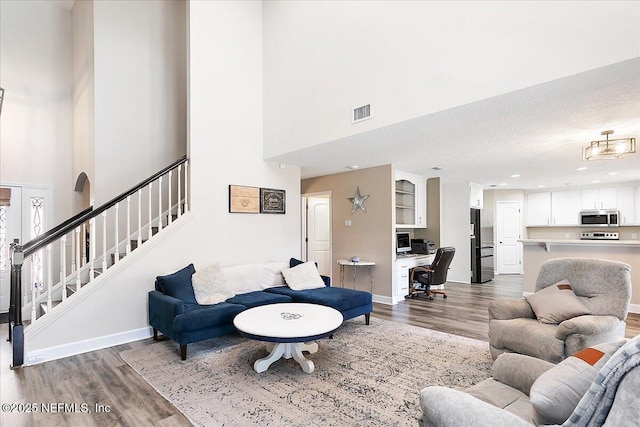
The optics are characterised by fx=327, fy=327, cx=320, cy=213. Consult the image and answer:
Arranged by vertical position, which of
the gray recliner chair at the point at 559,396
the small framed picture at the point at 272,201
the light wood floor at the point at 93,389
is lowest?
the light wood floor at the point at 93,389

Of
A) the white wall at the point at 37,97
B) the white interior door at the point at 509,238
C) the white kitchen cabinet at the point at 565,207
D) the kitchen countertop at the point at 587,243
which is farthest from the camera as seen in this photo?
the white interior door at the point at 509,238

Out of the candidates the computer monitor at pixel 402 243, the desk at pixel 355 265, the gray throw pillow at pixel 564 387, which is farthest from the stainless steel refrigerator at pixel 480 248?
the gray throw pillow at pixel 564 387

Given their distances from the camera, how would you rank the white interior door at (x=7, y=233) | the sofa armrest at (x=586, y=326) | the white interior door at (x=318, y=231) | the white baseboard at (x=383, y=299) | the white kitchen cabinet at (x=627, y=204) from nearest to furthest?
the sofa armrest at (x=586, y=326)
the white interior door at (x=7, y=233)
the white baseboard at (x=383, y=299)
the white kitchen cabinet at (x=627, y=204)
the white interior door at (x=318, y=231)

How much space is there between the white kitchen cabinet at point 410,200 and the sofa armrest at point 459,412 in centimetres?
517

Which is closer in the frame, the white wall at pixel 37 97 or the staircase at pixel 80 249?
the staircase at pixel 80 249

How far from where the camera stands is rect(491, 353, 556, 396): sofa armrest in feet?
5.50

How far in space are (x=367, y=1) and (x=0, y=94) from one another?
4.15 m

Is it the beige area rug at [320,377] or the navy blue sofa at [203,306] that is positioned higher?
the navy blue sofa at [203,306]

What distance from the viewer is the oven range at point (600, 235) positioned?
308 inches

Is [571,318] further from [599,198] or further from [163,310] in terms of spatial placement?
[599,198]

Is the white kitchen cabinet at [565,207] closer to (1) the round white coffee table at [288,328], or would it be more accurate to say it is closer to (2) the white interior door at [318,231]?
(2) the white interior door at [318,231]

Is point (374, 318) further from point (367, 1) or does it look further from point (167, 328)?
point (367, 1)

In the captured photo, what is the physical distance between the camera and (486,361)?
317 cm

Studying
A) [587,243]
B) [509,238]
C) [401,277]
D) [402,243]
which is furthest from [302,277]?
[509,238]
